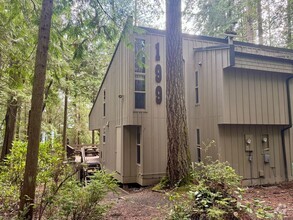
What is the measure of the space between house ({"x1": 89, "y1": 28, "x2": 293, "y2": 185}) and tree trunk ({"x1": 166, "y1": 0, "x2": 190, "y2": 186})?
1.18 m

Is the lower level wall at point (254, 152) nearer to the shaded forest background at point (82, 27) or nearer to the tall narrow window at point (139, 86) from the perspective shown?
the tall narrow window at point (139, 86)

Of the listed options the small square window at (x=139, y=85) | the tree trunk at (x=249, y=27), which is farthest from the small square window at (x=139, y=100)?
the tree trunk at (x=249, y=27)

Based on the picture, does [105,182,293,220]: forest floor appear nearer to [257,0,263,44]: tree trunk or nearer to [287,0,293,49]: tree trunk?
[287,0,293,49]: tree trunk

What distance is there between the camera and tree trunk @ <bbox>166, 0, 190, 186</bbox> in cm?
621

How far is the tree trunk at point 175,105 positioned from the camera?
6.21m

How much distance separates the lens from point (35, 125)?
11.0 ft

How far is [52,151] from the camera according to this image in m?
4.52

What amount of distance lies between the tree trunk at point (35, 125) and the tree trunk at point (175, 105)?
145 inches

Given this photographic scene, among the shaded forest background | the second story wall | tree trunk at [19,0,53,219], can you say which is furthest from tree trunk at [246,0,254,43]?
tree trunk at [19,0,53,219]

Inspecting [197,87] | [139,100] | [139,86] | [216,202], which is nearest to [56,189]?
[216,202]

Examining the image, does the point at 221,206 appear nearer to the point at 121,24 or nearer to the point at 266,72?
the point at 121,24

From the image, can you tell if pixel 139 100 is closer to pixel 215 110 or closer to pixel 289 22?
pixel 215 110

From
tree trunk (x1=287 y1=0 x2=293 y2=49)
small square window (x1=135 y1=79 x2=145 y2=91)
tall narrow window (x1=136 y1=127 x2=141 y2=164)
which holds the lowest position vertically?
tall narrow window (x1=136 y1=127 x2=141 y2=164)

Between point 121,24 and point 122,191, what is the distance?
17.8ft
